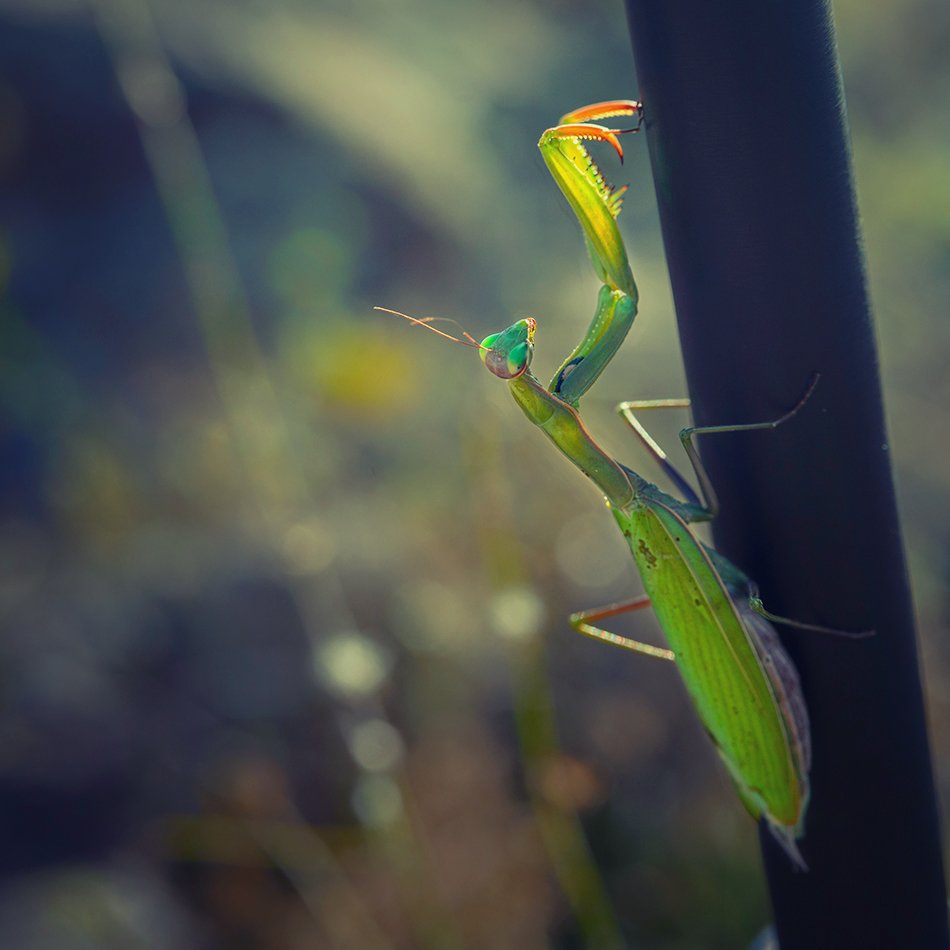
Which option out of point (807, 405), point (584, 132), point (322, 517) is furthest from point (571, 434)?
point (322, 517)

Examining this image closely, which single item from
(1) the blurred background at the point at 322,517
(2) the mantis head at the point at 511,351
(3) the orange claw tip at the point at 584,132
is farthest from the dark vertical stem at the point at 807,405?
(1) the blurred background at the point at 322,517

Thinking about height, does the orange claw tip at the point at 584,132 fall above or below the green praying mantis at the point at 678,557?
above

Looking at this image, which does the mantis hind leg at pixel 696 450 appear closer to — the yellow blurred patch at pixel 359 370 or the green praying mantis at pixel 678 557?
the green praying mantis at pixel 678 557

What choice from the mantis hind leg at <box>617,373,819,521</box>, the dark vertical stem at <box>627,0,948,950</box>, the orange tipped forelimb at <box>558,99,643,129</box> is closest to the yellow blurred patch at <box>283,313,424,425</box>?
the mantis hind leg at <box>617,373,819,521</box>

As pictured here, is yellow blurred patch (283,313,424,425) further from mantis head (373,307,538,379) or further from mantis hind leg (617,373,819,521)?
mantis head (373,307,538,379)

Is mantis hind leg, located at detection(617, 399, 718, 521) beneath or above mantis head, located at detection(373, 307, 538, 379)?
beneath

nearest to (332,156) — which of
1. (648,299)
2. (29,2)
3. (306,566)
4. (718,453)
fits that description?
(29,2)

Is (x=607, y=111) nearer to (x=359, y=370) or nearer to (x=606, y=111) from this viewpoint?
(x=606, y=111)
